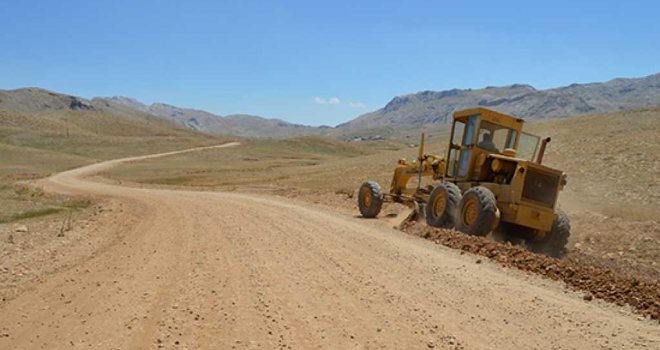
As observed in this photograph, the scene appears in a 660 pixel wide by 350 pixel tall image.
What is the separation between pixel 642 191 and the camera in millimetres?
22875

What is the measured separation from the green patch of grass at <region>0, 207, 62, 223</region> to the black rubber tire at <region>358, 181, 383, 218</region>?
996 centimetres

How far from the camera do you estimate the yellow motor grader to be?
39.7 feet

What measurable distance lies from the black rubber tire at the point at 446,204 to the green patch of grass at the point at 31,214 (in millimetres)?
11619

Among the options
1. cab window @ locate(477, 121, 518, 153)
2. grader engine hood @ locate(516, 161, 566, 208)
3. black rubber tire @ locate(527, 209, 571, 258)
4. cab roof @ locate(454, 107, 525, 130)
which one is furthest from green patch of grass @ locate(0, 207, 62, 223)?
black rubber tire @ locate(527, 209, 571, 258)

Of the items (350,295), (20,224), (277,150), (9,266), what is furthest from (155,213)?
(277,150)

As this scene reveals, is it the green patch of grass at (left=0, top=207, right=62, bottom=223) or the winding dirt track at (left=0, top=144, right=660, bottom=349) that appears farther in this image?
the green patch of grass at (left=0, top=207, right=62, bottom=223)

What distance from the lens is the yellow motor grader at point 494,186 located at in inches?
476

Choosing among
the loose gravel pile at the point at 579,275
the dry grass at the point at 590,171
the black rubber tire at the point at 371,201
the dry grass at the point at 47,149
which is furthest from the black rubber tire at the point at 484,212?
the dry grass at the point at 47,149

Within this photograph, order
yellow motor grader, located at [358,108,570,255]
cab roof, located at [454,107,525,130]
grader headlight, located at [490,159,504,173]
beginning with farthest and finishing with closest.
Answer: cab roof, located at [454,107,525,130]
grader headlight, located at [490,159,504,173]
yellow motor grader, located at [358,108,570,255]

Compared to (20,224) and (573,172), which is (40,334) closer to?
(20,224)

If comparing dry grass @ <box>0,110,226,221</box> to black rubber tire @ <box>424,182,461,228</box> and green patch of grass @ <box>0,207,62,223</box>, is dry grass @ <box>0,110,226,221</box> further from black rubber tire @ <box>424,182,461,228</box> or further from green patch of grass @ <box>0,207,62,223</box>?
black rubber tire @ <box>424,182,461,228</box>

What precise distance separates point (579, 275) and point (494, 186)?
4735 mm

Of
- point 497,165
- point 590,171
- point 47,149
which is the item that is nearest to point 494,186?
point 497,165

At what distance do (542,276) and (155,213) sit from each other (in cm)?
1167
